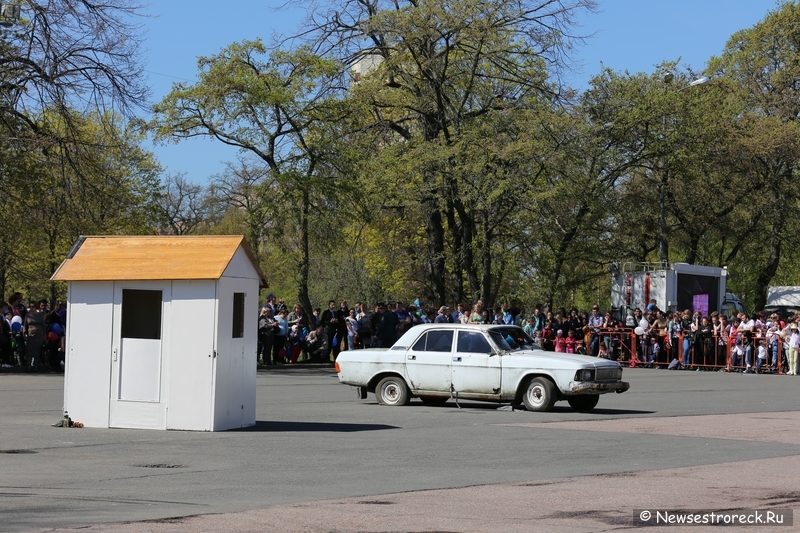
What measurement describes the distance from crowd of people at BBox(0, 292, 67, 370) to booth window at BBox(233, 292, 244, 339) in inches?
585

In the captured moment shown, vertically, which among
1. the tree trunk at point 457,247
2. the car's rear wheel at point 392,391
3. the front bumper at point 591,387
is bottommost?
the car's rear wheel at point 392,391

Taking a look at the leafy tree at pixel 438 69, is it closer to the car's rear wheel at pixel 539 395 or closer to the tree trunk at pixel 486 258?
the tree trunk at pixel 486 258

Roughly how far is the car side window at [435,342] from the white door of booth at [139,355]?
235 inches

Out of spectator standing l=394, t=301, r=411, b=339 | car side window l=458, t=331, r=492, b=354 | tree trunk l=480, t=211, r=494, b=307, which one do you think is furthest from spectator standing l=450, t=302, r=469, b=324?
car side window l=458, t=331, r=492, b=354

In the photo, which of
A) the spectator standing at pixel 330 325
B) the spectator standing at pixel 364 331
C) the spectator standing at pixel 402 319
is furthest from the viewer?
the spectator standing at pixel 330 325

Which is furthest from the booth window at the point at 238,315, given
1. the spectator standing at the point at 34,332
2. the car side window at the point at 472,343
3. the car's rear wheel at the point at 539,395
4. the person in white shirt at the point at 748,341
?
the person in white shirt at the point at 748,341

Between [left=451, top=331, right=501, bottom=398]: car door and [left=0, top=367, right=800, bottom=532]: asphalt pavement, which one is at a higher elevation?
[left=451, top=331, right=501, bottom=398]: car door

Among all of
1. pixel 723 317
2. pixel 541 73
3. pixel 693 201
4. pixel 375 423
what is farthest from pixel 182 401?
pixel 693 201

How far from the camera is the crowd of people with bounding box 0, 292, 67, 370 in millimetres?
29969

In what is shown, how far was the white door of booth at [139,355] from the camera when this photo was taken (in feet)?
52.0

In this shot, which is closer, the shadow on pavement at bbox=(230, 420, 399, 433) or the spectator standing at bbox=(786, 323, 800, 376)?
the shadow on pavement at bbox=(230, 420, 399, 433)

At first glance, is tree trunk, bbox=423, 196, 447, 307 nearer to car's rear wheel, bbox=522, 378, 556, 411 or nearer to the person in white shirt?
the person in white shirt

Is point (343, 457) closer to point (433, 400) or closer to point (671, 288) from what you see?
point (433, 400)

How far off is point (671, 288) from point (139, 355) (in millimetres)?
30160
